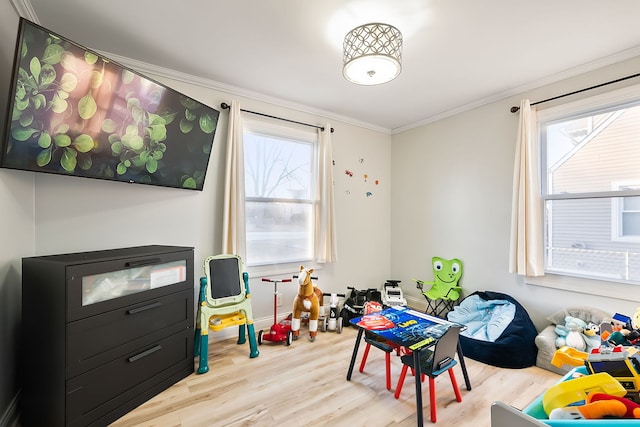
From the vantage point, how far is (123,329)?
1.78 m

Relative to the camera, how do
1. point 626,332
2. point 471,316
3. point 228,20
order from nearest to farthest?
point 626,332 < point 228,20 < point 471,316

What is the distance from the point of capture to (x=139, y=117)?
210 centimetres

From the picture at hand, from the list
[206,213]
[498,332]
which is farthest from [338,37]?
[498,332]

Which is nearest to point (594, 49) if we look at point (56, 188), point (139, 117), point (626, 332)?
point (626, 332)

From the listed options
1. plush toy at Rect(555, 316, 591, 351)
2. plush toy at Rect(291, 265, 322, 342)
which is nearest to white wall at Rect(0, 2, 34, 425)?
plush toy at Rect(291, 265, 322, 342)

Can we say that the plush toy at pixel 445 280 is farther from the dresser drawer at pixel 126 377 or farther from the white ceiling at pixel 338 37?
the dresser drawer at pixel 126 377

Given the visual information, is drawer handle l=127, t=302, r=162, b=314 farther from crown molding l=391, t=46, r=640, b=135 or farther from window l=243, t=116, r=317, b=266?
crown molding l=391, t=46, r=640, b=135

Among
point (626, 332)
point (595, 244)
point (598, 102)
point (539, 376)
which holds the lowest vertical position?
point (539, 376)

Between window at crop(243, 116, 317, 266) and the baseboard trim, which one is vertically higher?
window at crop(243, 116, 317, 266)

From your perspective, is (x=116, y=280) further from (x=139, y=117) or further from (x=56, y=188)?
(x=139, y=117)

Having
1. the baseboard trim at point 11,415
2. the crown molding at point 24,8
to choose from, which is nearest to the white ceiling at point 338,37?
the crown molding at point 24,8

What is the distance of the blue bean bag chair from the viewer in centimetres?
238

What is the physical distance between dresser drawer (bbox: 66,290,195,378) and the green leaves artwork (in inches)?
38.0

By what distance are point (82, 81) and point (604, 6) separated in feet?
10.7
